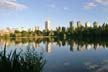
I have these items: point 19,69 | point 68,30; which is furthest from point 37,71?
point 68,30

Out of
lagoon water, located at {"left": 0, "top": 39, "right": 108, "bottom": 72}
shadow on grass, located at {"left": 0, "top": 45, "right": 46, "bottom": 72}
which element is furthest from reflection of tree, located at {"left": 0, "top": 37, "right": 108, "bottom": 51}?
shadow on grass, located at {"left": 0, "top": 45, "right": 46, "bottom": 72}

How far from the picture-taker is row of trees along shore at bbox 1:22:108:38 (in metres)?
126

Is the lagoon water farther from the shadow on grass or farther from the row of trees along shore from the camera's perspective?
the row of trees along shore

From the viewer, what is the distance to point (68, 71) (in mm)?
19266

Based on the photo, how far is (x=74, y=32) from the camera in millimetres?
152875

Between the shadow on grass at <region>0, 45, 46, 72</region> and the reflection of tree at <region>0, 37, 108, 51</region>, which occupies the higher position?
the shadow on grass at <region>0, 45, 46, 72</region>

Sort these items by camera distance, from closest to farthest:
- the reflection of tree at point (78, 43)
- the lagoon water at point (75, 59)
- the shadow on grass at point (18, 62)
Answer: the shadow on grass at point (18, 62) < the lagoon water at point (75, 59) < the reflection of tree at point (78, 43)

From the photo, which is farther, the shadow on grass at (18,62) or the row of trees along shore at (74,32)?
the row of trees along shore at (74,32)

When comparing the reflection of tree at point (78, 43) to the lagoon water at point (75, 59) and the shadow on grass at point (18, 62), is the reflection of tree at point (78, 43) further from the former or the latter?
the shadow on grass at point (18, 62)

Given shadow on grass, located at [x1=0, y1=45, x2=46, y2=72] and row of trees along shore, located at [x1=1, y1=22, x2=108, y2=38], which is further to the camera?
row of trees along shore, located at [x1=1, y1=22, x2=108, y2=38]

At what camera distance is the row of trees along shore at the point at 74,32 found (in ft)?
413

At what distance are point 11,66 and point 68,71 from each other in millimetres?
10490

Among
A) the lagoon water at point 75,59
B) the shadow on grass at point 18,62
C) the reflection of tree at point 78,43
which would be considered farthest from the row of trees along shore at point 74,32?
the shadow on grass at point 18,62

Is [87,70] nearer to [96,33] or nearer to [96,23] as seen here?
[96,33]
